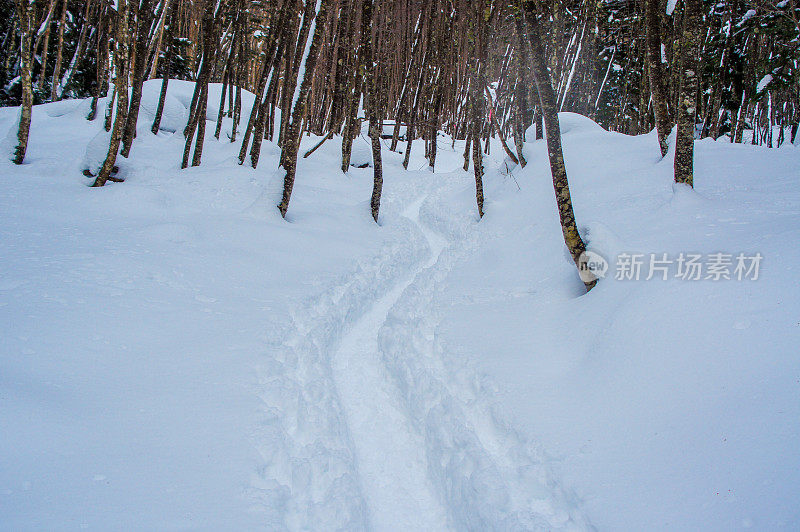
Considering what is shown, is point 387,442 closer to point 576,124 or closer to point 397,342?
point 397,342

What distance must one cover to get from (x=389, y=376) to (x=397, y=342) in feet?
1.97

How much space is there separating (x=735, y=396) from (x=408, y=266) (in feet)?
19.5

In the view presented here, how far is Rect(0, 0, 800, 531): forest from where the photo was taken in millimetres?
2494

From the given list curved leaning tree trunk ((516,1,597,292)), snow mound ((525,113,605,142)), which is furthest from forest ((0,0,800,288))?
snow mound ((525,113,605,142))

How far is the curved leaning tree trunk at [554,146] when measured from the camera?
488 centimetres

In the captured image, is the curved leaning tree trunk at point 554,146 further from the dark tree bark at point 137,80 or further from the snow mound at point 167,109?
the snow mound at point 167,109

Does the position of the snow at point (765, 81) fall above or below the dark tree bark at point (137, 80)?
above

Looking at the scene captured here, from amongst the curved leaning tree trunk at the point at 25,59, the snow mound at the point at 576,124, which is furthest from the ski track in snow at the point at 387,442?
the snow mound at the point at 576,124

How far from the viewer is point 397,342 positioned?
5016mm

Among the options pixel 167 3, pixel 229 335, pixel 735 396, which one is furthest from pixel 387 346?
pixel 167 3

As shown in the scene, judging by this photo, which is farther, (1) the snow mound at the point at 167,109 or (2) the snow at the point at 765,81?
(1) the snow mound at the point at 167,109

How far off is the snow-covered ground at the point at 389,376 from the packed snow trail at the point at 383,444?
2 cm

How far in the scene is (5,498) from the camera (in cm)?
203

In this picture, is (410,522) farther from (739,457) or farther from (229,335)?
(229,335)
